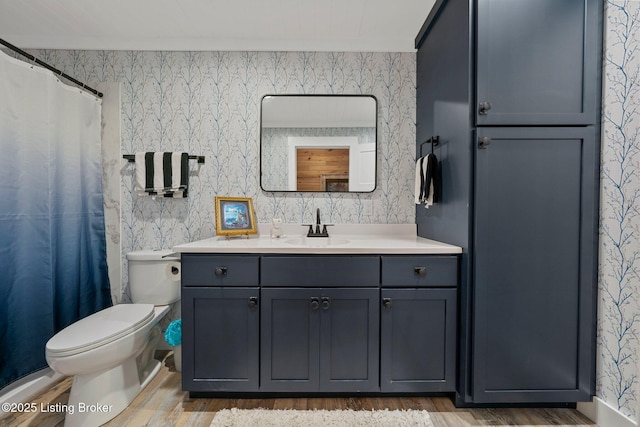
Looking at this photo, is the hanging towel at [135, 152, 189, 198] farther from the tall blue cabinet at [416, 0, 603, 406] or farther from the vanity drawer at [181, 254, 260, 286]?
the tall blue cabinet at [416, 0, 603, 406]

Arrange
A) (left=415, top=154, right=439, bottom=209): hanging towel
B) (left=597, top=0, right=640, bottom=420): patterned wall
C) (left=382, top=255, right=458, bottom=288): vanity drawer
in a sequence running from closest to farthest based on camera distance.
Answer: (left=597, top=0, right=640, bottom=420): patterned wall, (left=382, top=255, right=458, bottom=288): vanity drawer, (left=415, top=154, right=439, bottom=209): hanging towel

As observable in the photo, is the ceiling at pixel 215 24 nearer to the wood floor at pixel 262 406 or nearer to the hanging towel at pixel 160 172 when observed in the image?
the hanging towel at pixel 160 172

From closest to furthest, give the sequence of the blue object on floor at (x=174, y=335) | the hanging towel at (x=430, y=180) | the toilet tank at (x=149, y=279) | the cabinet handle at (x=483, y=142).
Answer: the cabinet handle at (x=483, y=142) < the hanging towel at (x=430, y=180) < the blue object on floor at (x=174, y=335) < the toilet tank at (x=149, y=279)

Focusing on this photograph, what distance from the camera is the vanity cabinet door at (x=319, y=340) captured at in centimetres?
147

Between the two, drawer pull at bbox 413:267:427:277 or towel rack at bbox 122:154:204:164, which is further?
towel rack at bbox 122:154:204:164

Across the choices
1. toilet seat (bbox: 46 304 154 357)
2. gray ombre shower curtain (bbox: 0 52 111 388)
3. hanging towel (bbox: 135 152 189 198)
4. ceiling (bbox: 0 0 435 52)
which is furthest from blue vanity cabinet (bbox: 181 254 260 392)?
ceiling (bbox: 0 0 435 52)

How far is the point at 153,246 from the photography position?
208cm

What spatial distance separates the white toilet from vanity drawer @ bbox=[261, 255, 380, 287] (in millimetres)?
741

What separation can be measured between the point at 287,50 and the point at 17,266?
2.10 metres

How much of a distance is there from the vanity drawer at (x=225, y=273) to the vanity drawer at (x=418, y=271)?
69cm

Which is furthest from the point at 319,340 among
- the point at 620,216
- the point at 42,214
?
the point at 42,214

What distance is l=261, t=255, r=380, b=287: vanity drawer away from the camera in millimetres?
1470

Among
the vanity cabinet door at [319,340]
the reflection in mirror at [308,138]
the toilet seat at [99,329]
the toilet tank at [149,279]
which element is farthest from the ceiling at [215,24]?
the toilet seat at [99,329]

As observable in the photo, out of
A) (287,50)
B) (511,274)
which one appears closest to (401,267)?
(511,274)
